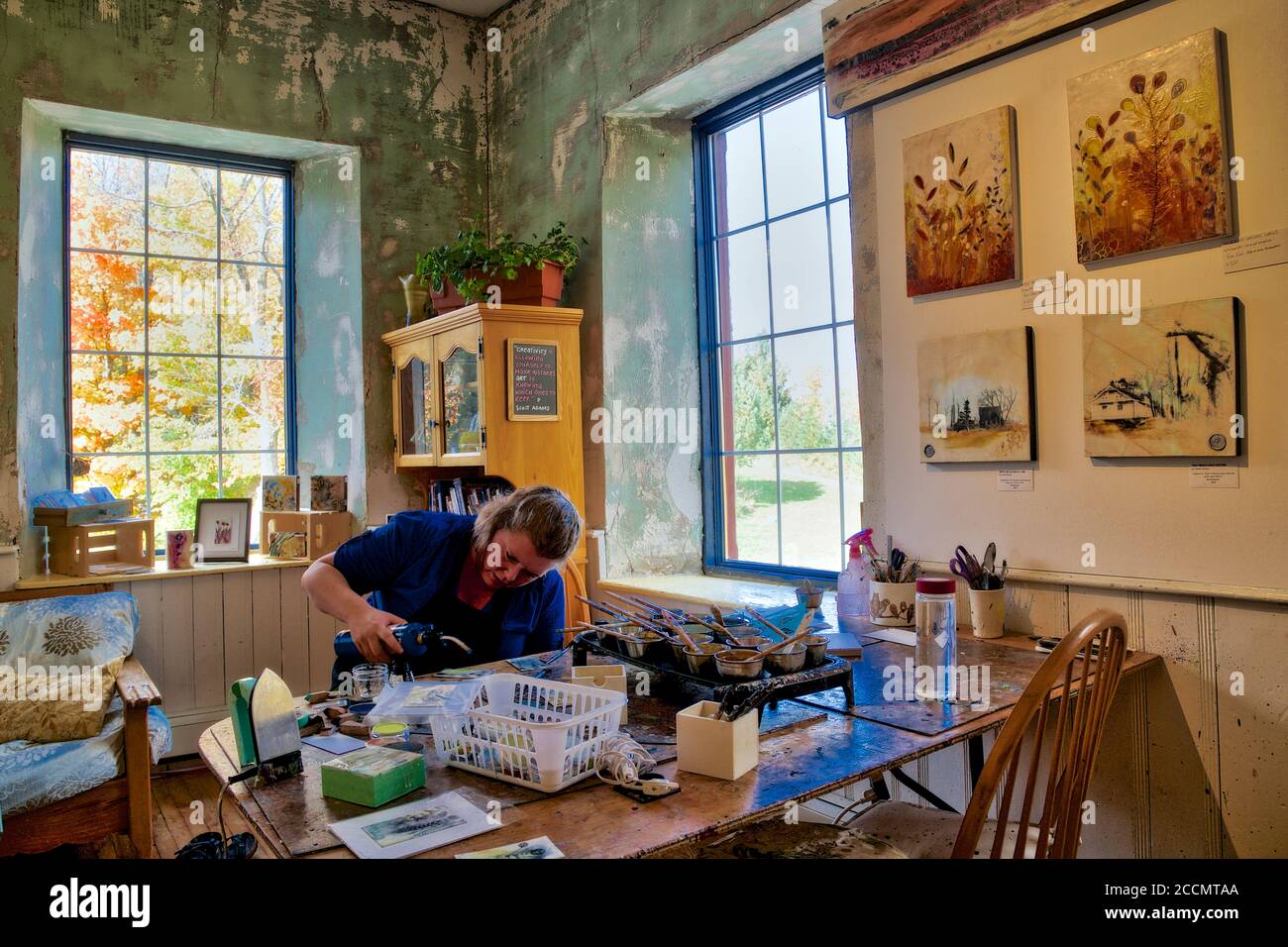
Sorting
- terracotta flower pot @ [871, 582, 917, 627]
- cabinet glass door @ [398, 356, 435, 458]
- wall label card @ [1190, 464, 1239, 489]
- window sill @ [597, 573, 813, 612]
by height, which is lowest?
window sill @ [597, 573, 813, 612]

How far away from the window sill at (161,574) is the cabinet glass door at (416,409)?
0.78m

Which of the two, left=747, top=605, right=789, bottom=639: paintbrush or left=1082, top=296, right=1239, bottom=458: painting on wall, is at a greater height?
left=1082, top=296, right=1239, bottom=458: painting on wall

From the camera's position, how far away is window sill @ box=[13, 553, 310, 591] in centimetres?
375

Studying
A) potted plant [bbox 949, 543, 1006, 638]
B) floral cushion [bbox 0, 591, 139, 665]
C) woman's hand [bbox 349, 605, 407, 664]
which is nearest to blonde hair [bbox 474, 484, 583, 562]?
woman's hand [bbox 349, 605, 407, 664]

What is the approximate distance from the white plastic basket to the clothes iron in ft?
0.80

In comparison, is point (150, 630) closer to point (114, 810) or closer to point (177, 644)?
point (177, 644)

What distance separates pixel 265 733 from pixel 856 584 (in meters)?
1.88

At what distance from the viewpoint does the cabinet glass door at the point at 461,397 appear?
3.90 metres

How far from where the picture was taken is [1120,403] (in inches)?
89.2

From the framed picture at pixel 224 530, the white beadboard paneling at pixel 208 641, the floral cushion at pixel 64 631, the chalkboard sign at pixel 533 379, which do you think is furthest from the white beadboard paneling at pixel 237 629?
the chalkboard sign at pixel 533 379

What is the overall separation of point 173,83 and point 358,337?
139 centimetres

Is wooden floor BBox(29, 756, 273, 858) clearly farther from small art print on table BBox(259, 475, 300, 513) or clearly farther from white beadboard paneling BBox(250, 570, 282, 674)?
small art print on table BBox(259, 475, 300, 513)
